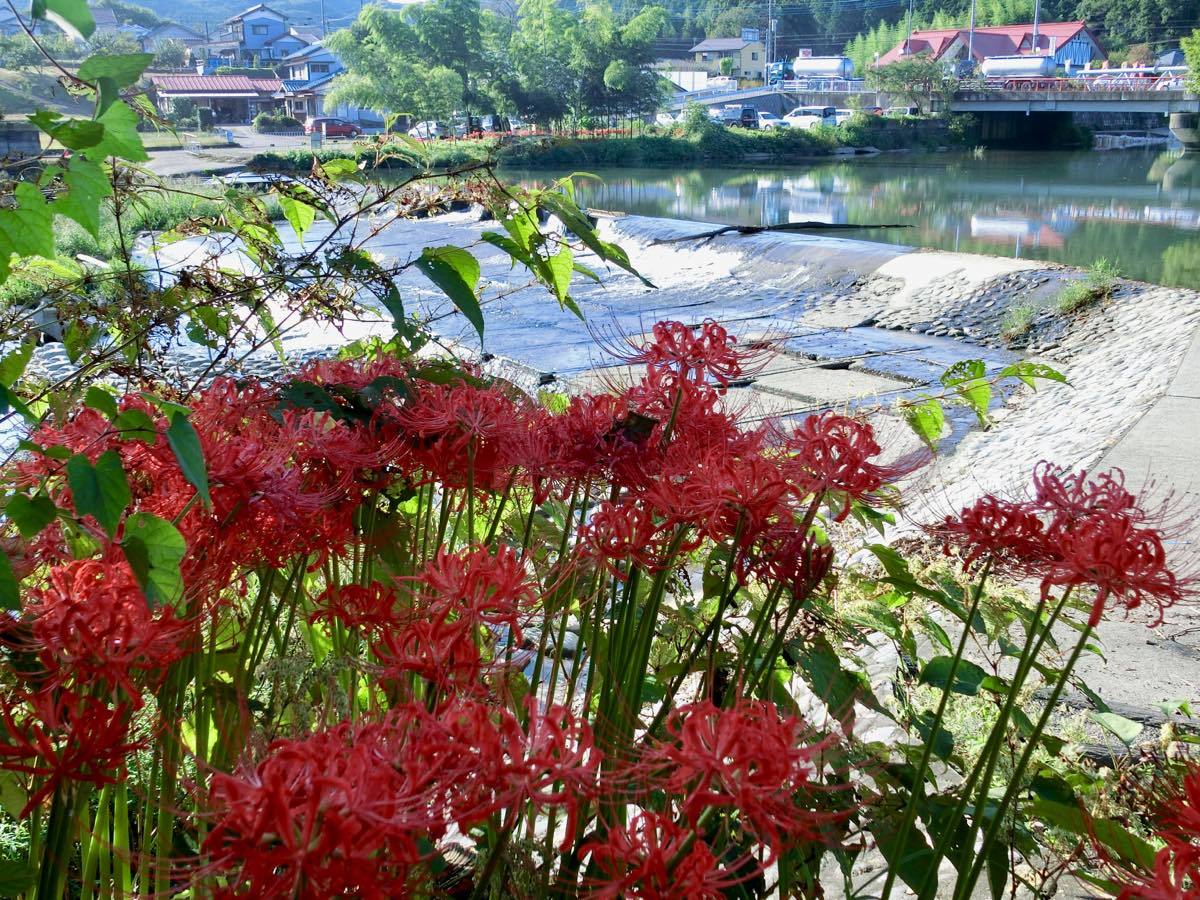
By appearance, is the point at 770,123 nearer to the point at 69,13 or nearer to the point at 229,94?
the point at 229,94

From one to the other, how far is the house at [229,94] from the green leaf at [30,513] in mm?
46882

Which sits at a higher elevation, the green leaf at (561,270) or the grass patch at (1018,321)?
the green leaf at (561,270)

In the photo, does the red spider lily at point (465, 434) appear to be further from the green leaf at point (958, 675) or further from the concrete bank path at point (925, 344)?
the concrete bank path at point (925, 344)

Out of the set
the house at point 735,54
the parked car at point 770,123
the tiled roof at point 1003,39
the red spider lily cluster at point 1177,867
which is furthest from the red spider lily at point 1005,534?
the house at point 735,54

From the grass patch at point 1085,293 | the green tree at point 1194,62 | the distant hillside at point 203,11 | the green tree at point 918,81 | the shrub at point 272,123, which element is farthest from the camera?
the distant hillside at point 203,11

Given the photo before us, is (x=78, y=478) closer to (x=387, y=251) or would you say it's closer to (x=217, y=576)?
(x=217, y=576)

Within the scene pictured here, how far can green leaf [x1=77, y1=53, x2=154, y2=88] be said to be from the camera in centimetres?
99

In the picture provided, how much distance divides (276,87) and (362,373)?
54186 millimetres

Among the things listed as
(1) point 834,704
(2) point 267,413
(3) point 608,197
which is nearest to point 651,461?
(1) point 834,704

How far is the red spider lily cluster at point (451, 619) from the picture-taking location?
0.63 metres

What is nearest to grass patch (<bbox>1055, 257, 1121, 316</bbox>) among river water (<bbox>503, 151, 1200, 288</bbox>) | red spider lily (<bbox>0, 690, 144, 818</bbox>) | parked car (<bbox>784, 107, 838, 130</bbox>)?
river water (<bbox>503, 151, 1200, 288</bbox>)

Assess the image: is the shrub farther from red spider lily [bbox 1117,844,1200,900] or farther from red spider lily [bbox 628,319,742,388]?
red spider lily [bbox 1117,844,1200,900]

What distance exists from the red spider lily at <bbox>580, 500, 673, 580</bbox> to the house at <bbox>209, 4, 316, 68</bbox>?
74120 millimetres

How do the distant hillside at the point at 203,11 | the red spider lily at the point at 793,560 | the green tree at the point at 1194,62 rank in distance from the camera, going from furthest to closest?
the distant hillside at the point at 203,11, the green tree at the point at 1194,62, the red spider lily at the point at 793,560
